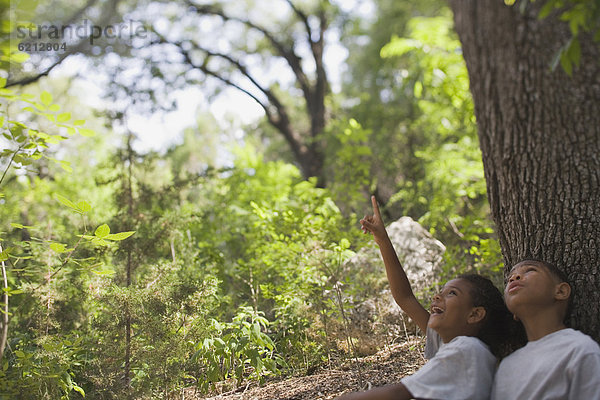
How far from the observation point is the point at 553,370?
169cm

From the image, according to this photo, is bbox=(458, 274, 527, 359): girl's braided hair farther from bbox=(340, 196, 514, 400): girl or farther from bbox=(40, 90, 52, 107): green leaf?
bbox=(40, 90, 52, 107): green leaf

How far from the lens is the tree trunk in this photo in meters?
2.23

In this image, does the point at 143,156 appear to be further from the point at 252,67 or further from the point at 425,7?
the point at 425,7

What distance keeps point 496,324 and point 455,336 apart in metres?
0.22

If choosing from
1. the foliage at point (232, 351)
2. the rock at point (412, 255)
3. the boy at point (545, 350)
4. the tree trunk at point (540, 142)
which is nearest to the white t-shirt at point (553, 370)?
the boy at point (545, 350)

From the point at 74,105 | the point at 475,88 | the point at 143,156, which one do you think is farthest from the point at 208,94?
the point at 475,88

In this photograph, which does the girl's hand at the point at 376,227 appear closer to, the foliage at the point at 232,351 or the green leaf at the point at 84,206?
the foliage at the point at 232,351

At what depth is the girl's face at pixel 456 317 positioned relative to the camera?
2.08 m

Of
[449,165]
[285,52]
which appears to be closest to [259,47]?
[285,52]

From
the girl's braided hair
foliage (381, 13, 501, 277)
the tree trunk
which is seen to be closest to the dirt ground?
the girl's braided hair

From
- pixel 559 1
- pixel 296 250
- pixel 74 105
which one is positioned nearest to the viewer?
pixel 559 1

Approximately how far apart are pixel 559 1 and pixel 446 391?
140 cm

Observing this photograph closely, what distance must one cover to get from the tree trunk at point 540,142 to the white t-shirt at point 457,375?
584 millimetres

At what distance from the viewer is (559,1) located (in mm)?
1514
